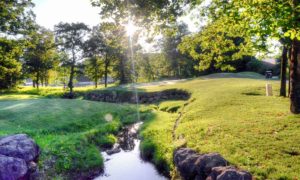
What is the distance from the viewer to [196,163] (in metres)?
13.3

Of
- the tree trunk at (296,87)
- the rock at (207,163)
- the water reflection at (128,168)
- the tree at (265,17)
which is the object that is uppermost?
the tree at (265,17)

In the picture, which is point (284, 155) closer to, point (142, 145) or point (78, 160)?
point (142, 145)

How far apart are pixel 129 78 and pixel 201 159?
3278 inches

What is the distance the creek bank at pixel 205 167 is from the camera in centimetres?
1083

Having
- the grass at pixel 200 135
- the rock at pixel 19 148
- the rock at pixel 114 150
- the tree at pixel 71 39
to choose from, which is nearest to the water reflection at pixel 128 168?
the rock at pixel 114 150

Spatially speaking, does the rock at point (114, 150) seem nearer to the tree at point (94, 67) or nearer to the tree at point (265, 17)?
the tree at point (265, 17)

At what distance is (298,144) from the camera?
1457 cm

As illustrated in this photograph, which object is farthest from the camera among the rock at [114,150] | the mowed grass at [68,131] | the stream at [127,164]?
the rock at [114,150]

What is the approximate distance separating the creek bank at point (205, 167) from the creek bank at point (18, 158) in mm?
8109

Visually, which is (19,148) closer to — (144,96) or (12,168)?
(12,168)

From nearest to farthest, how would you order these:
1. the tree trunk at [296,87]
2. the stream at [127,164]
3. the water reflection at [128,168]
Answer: the water reflection at [128,168]
the stream at [127,164]
the tree trunk at [296,87]

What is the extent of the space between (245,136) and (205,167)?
5444 millimetres

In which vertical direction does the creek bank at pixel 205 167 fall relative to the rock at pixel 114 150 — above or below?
above

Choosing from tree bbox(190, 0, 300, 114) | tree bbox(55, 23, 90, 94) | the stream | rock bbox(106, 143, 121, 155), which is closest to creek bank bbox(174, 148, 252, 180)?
the stream
